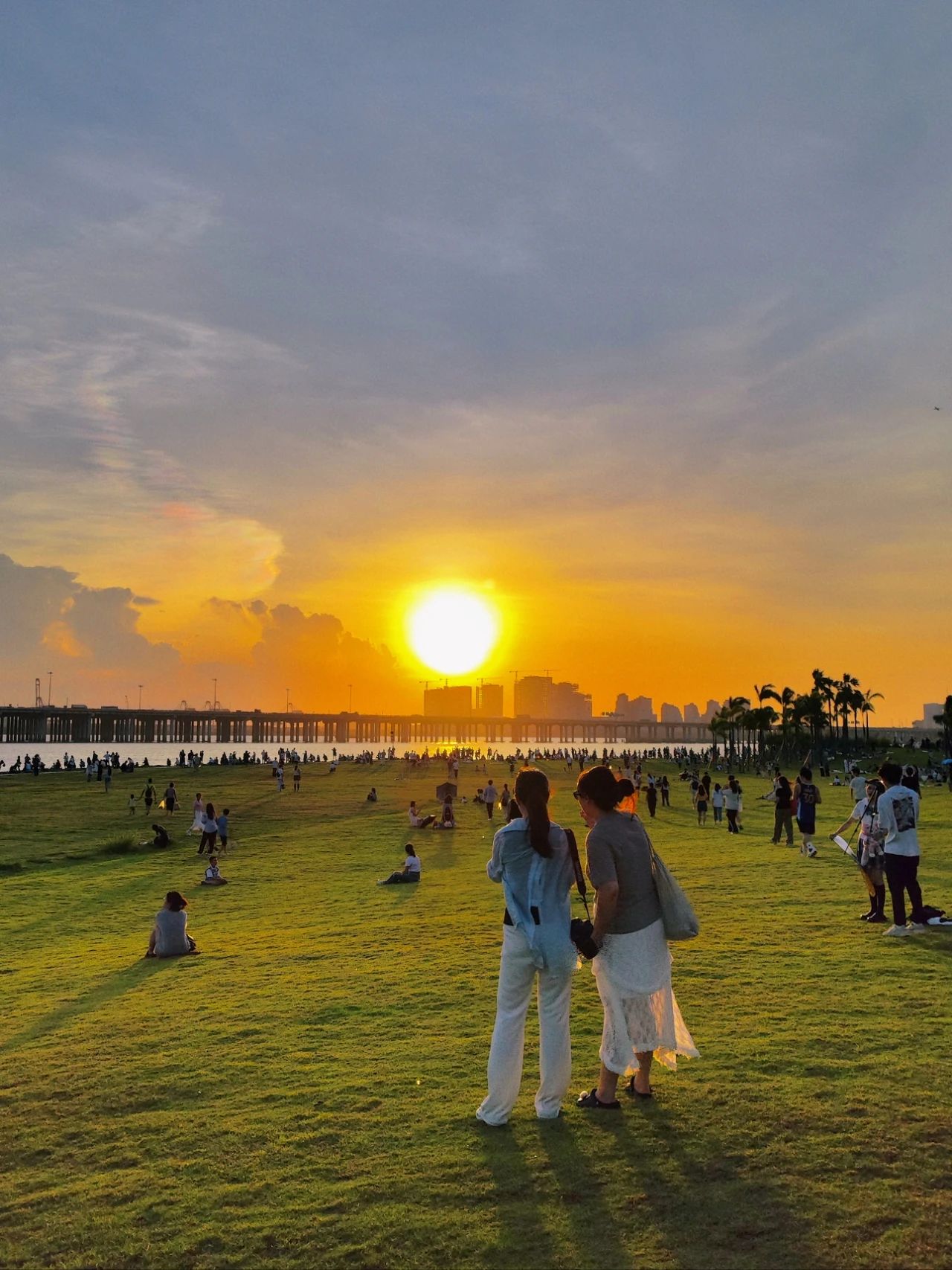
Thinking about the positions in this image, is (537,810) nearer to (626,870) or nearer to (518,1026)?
(626,870)

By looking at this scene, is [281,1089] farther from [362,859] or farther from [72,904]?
[362,859]

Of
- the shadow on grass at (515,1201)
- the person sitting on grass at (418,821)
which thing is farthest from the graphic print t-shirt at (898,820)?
the person sitting on grass at (418,821)

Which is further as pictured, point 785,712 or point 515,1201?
point 785,712

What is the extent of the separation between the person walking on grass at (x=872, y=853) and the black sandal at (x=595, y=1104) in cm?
678

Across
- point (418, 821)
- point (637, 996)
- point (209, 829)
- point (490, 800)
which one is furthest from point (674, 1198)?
point (490, 800)

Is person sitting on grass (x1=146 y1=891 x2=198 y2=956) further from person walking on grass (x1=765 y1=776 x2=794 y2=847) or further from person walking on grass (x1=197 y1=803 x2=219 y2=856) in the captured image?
person walking on grass (x1=765 y1=776 x2=794 y2=847)

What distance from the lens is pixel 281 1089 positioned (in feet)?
23.0

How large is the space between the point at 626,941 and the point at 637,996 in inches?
13.7

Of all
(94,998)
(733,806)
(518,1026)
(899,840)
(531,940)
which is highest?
(531,940)

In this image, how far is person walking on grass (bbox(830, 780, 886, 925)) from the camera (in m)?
12.1

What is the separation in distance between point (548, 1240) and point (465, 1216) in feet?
1.57

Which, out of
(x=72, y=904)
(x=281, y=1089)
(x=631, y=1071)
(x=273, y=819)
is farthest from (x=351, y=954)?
(x=273, y=819)

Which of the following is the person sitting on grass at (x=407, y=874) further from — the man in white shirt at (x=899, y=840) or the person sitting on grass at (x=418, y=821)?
the person sitting on grass at (x=418, y=821)

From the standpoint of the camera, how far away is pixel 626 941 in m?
5.98
